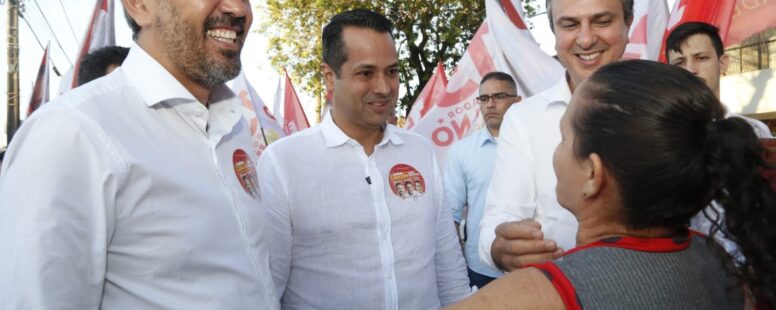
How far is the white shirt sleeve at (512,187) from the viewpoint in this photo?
6.89 ft

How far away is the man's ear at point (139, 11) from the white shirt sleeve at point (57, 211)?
1.67 ft

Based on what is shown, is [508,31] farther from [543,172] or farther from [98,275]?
[98,275]

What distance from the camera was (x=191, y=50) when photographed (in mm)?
1718

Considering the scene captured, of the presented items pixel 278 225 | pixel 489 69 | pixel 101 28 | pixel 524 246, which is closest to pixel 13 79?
pixel 101 28

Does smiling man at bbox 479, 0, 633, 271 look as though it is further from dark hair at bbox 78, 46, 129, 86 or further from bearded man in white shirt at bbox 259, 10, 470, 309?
dark hair at bbox 78, 46, 129, 86

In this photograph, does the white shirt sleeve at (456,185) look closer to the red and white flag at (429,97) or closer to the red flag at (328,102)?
the red flag at (328,102)

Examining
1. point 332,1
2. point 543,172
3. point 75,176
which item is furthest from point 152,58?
point 332,1

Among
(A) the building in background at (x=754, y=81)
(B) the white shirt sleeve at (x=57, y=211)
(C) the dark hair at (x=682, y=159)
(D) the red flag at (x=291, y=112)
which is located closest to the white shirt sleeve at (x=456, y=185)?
(C) the dark hair at (x=682, y=159)

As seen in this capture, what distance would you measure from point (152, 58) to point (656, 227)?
139 centimetres

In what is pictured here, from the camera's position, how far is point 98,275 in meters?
1.31

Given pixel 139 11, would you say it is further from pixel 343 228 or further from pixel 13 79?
pixel 13 79

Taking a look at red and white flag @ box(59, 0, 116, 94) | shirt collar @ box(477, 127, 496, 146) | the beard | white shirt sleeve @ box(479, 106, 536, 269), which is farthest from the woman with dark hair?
red and white flag @ box(59, 0, 116, 94)

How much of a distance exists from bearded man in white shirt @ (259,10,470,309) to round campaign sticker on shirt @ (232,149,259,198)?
1.79 feet

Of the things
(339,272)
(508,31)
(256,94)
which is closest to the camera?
(339,272)
